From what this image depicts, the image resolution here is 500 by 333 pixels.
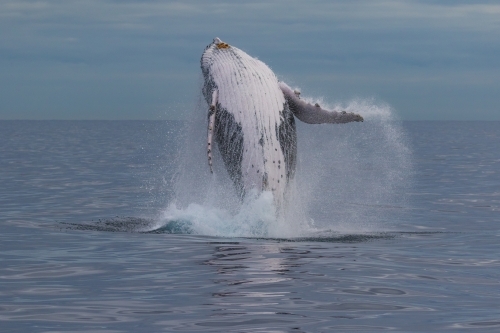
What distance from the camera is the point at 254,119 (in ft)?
54.3

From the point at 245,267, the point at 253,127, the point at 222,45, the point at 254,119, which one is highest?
the point at 222,45

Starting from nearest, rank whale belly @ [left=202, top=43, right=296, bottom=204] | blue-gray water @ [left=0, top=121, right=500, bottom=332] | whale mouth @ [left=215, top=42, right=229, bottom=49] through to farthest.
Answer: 1. blue-gray water @ [left=0, top=121, right=500, bottom=332]
2. whale belly @ [left=202, top=43, right=296, bottom=204]
3. whale mouth @ [left=215, top=42, right=229, bottom=49]

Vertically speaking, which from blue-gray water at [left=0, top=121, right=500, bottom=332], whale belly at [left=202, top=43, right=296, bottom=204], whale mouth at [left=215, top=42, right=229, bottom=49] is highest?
whale mouth at [left=215, top=42, right=229, bottom=49]

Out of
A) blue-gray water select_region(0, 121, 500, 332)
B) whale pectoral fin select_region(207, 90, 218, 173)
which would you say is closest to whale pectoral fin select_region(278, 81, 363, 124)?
blue-gray water select_region(0, 121, 500, 332)

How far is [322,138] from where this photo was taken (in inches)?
3029

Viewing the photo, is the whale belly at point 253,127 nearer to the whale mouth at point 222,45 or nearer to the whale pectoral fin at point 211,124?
the whale pectoral fin at point 211,124

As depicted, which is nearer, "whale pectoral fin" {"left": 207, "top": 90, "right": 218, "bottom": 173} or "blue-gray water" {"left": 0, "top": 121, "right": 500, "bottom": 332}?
"blue-gray water" {"left": 0, "top": 121, "right": 500, "bottom": 332}

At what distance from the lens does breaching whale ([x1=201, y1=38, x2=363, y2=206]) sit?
16281 millimetres

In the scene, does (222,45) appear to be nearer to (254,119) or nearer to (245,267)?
(254,119)

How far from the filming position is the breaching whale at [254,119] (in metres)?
16.3

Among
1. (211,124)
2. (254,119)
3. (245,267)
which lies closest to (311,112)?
(254,119)

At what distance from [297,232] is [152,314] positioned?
7119 millimetres

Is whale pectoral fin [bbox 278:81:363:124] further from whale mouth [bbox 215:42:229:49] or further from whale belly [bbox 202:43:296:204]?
whale mouth [bbox 215:42:229:49]

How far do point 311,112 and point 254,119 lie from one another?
4.62ft
